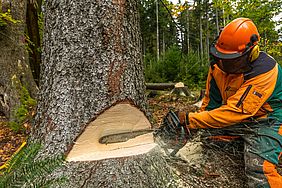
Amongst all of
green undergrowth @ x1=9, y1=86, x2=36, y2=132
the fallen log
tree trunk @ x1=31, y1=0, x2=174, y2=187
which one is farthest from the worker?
the fallen log

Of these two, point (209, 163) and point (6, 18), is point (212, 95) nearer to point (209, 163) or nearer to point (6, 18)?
point (209, 163)

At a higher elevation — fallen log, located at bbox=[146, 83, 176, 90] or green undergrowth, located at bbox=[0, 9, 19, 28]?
green undergrowth, located at bbox=[0, 9, 19, 28]

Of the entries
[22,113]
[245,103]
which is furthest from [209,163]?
[22,113]

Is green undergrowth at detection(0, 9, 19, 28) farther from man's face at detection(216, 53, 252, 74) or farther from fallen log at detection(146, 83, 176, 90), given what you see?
fallen log at detection(146, 83, 176, 90)

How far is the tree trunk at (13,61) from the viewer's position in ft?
15.4

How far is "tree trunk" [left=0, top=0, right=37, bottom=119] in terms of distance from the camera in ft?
15.4

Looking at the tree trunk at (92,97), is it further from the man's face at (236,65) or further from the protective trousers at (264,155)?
the man's face at (236,65)

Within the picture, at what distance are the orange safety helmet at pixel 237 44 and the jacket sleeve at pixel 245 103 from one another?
0.62ft

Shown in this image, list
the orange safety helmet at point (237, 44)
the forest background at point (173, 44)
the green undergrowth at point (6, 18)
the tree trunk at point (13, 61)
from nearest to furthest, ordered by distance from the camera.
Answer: the orange safety helmet at point (237, 44)
the forest background at point (173, 44)
the green undergrowth at point (6, 18)
the tree trunk at point (13, 61)

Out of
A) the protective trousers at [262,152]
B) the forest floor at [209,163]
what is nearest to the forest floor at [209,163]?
the forest floor at [209,163]

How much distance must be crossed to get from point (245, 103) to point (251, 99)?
0.05m

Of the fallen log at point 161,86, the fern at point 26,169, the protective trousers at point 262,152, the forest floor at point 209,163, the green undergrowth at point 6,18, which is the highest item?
the green undergrowth at point 6,18

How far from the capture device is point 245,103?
7.01 feet

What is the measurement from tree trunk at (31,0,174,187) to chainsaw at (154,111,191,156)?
1.59ft
